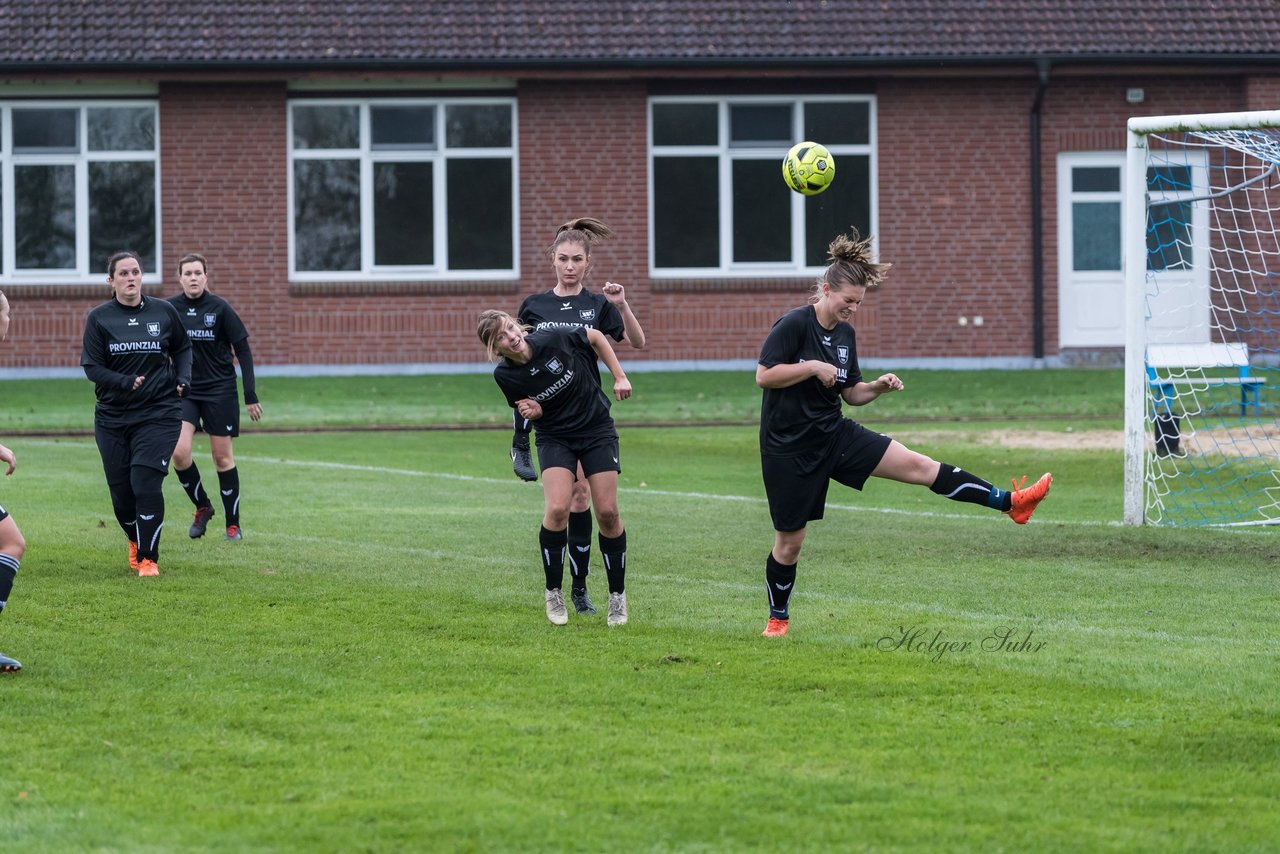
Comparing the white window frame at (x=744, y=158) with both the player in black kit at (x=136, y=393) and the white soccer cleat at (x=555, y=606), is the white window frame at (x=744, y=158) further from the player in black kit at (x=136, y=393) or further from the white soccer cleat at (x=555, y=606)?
the white soccer cleat at (x=555, y=606)

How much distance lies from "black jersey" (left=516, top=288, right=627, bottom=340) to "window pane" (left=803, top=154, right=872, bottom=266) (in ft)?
54.5

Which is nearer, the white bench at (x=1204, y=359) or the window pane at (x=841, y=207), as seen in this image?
the white bench at (x=1204, y=359)

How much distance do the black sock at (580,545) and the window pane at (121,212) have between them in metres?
18.1

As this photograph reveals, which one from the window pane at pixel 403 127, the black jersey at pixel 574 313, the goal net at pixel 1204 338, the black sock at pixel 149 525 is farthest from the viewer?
the window pane at pixel 403 127

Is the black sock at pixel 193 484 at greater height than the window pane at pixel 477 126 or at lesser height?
lesser

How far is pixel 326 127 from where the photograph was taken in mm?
25609

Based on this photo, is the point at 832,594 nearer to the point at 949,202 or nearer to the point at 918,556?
the point at 918,556

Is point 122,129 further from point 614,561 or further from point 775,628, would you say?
point 775,628

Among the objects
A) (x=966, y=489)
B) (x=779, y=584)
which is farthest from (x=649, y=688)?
(x=966, y=489)

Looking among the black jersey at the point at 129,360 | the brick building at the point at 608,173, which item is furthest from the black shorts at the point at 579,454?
the brick building at the point at 608,173

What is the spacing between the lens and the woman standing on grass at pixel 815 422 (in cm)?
797

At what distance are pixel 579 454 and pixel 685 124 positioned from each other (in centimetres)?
1778

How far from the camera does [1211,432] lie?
59.6 feet
